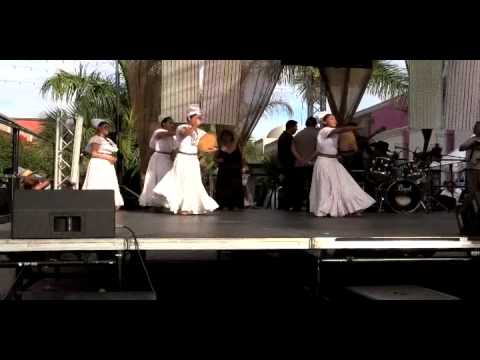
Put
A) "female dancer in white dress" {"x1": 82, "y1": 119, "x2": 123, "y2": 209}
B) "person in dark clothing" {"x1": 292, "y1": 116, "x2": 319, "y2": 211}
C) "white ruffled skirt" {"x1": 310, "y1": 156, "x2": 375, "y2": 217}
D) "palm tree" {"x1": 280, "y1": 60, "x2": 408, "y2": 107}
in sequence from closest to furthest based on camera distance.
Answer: "white ruffled skirt" {"x1": 310, "y1": 156, "x2": 375, "y2": 217}, "female dancer in white dress" {"x1": 82, "y1": 119, "x2": 123, "y2": 209}, "person in dark clothing" {"x1": 292, "y1": 116, "x2": 319, "y2": 211}, "palm tree" {"x1": 280, "y1": 60, "x2": 408, "y2": 107}

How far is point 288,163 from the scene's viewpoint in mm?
10297

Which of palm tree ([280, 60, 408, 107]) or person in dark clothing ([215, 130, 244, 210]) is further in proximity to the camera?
palm tree ([280, 60, 408, 107])

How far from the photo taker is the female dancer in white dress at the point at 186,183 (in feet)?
27.0

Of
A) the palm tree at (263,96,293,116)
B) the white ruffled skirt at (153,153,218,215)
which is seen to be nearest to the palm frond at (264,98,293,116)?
the palm tree at (263,96,293,116)

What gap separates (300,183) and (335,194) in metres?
1.81

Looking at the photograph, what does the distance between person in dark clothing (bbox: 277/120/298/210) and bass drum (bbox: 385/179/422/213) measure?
1367 mm

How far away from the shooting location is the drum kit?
990 cm

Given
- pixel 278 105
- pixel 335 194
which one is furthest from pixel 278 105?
pixel 335 194

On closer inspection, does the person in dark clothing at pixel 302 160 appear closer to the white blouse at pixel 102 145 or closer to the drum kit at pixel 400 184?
the drum kit at pixel 400 184

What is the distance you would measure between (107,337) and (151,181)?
5493 mm

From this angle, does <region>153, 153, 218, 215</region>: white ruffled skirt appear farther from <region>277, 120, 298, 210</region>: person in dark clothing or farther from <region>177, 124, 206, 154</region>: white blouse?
<region>277, 120, 298, 210</region>: person in dark clothing
